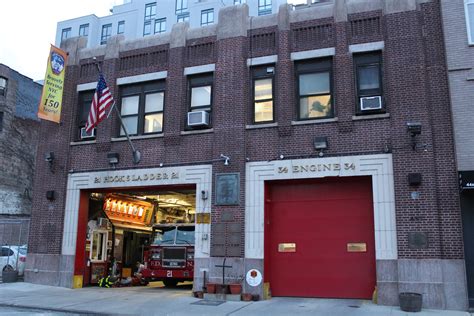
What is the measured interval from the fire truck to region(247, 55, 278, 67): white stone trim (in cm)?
690

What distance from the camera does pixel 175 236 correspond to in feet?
63.5

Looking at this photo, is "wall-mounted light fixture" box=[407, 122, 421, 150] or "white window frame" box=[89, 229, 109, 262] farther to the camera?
"white window frame" box=[89, 229, 109, 262]

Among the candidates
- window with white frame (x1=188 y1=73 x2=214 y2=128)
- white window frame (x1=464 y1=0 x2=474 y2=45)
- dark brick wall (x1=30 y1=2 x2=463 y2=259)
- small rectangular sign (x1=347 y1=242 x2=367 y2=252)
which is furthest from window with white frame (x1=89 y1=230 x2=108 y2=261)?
white window frame (x1=464 y1=0 x2=474 y2=45)

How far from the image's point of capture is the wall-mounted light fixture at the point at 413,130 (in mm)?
14227

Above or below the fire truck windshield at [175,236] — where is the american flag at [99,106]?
above

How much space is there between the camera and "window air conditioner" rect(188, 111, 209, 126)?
56.4ft

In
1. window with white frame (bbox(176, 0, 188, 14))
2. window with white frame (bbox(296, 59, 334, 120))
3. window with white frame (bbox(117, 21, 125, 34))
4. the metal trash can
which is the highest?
window with white frame (bbox(176, 0, 188, 14))

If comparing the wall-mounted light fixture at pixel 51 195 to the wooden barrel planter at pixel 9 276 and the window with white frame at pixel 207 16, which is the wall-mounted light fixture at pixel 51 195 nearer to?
the wooden barrel planter at pixel 9 276

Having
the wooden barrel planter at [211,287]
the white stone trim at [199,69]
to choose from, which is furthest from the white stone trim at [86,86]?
the wooden barrel planter at [211,287]

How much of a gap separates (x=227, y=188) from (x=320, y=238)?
3.52 metres

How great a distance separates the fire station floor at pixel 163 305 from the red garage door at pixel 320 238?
622mm

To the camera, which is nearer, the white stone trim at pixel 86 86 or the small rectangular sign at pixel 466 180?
the small rectangular sign at pixel 466 180

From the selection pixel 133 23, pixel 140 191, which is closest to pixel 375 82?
pixel 140 191

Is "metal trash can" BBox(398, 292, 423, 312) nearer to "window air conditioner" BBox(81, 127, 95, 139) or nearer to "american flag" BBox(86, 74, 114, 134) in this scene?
"american flag" BBox(86, 74, 114, 134)
